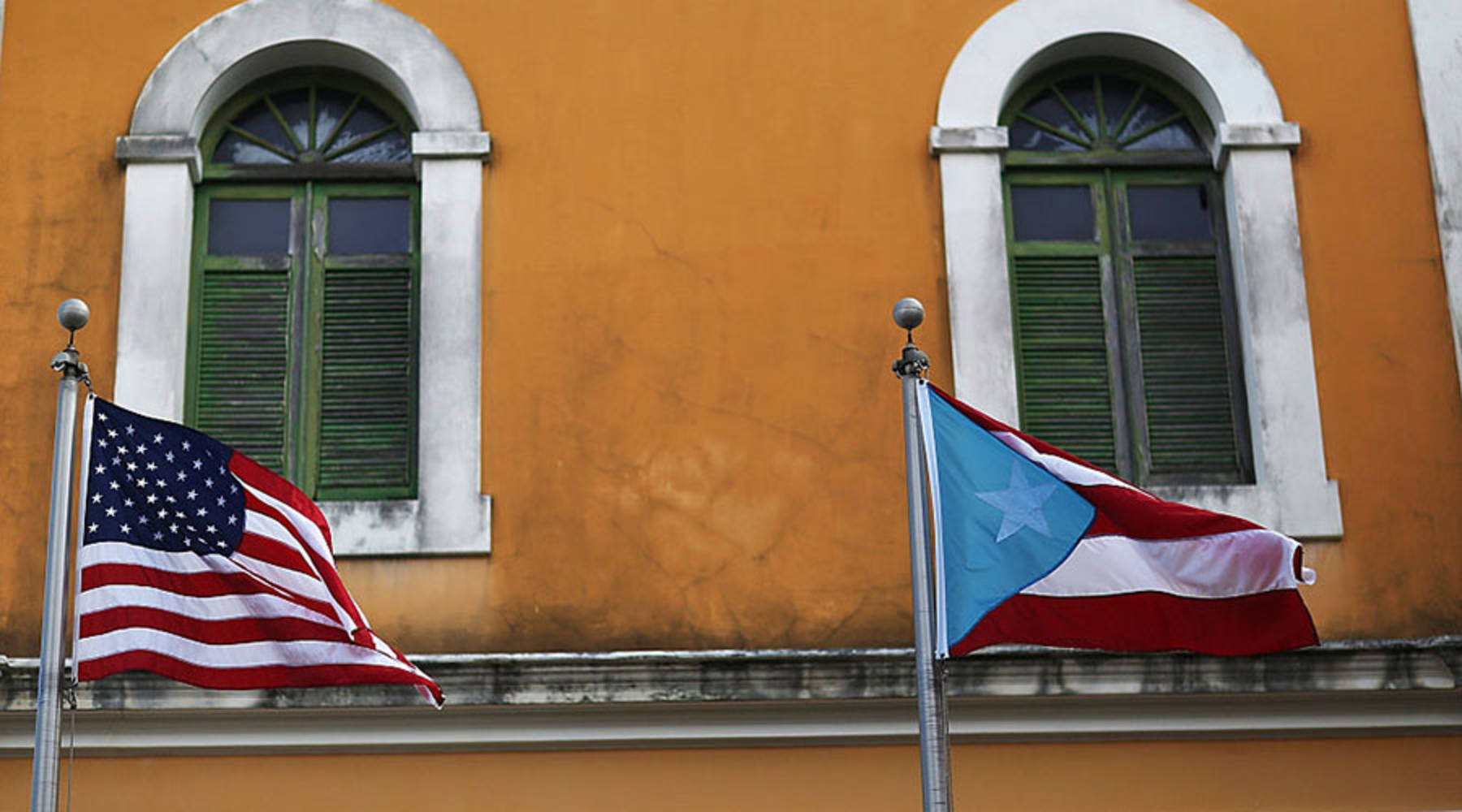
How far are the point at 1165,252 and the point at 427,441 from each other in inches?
166

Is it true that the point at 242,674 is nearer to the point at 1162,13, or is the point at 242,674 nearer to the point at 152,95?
the point at 152,95

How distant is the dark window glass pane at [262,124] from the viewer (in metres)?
12.6

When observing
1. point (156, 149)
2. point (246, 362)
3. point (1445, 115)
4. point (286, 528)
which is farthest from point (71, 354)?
point (1445, 115)

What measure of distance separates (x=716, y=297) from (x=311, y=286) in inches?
87.4

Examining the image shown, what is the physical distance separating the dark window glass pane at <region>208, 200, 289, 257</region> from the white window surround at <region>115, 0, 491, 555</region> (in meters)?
0.16

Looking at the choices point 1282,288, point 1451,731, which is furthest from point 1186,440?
point 1451,731

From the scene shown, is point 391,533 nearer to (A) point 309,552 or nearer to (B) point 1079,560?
(A) point 309,552

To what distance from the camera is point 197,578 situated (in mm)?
9703

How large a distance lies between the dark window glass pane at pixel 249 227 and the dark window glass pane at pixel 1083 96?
14.7ft

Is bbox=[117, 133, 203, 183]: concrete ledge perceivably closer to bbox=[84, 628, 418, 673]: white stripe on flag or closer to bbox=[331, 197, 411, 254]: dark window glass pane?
bbox=[331, 197, 411, 254]: dark window glass pane

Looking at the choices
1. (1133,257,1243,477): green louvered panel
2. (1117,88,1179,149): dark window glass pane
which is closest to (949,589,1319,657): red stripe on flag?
(1133,257,1243,477): green louvered panel

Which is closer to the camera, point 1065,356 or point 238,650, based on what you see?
point 238,650

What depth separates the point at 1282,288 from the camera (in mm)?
12117

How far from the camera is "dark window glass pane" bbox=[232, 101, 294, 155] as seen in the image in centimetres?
1265
